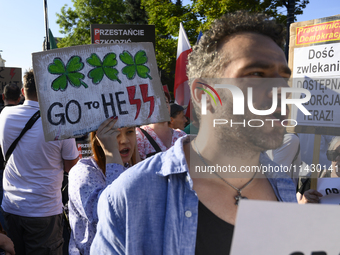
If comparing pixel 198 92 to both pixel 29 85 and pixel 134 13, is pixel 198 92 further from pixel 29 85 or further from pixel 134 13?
pixel 134 13

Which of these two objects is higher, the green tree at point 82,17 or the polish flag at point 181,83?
the green tree at point 82,17

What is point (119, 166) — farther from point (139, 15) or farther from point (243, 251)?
point (139, 15)

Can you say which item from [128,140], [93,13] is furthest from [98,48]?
[93,13]

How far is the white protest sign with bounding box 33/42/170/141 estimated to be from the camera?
6.99 feet

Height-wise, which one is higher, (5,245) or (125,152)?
(125,152)

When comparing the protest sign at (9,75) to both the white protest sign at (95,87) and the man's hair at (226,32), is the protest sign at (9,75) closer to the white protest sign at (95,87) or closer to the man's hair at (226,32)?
the white protest sign at (95,87)

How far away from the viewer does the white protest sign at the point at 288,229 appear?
Result: 0.82 m

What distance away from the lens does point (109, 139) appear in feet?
7.29

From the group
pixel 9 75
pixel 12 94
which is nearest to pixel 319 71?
pixel 12 94

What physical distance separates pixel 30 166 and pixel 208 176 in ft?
7.49

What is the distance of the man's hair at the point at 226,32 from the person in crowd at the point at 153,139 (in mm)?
2055

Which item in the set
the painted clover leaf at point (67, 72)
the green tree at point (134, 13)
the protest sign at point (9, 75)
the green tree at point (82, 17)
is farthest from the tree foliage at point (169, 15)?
the green tree at point (134, 13)

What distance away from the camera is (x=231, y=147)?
1.32 m

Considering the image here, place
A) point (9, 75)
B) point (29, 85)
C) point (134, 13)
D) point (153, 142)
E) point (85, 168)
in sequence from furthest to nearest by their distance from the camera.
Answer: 1. point (134, 13)
2. point (9, 75)
3. point (153, 142)
4. point (29, 85)
5. point (85, 168)
